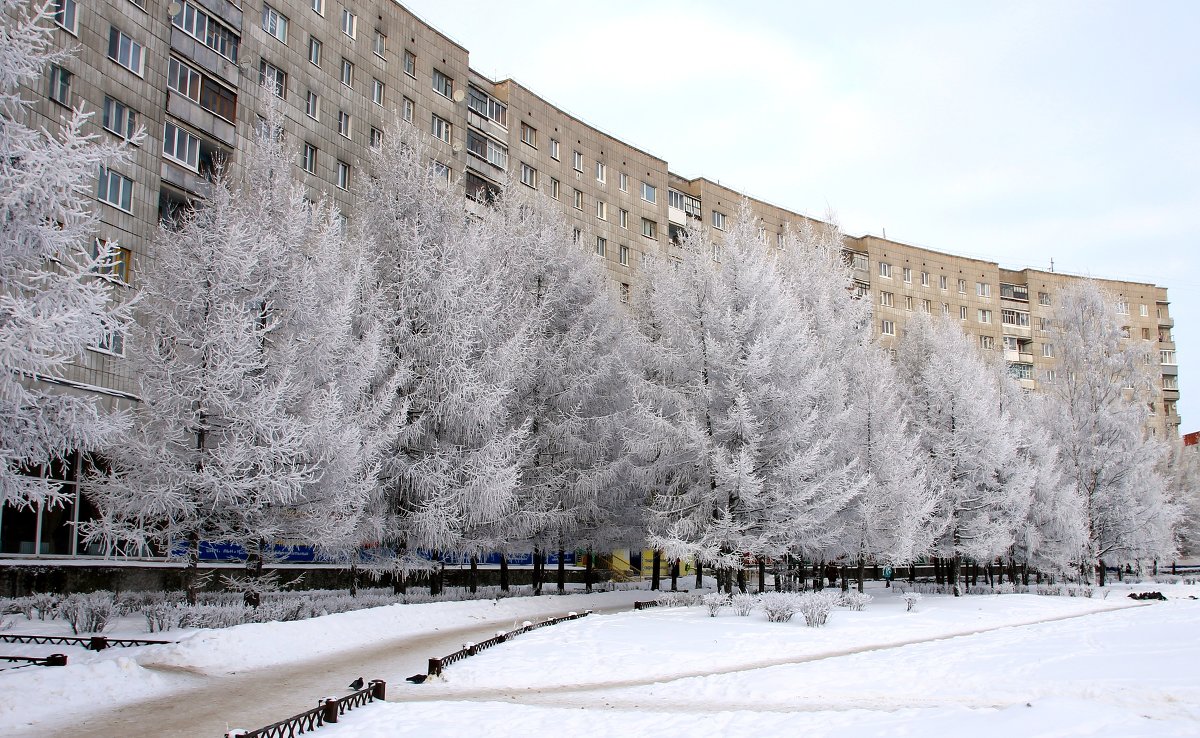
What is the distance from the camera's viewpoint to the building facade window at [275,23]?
31.1m

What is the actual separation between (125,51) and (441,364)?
14.1 meters

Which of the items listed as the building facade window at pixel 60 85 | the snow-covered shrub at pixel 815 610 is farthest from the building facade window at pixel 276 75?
the snow-covered shrub at pixel 815 610

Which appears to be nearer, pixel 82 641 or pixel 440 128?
pixel 82 641

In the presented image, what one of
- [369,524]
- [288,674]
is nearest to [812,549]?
[369,524]

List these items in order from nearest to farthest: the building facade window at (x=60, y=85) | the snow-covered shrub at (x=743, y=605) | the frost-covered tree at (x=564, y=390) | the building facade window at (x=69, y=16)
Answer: the snow-covered shrub at (x=743, y=605) < the building facade window at (x=60, y=85) < the building facade window at (x=69, y=16) < the frost-covered tree at (x=564, y=390)

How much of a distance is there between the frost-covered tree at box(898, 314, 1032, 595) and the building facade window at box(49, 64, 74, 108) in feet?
98.4

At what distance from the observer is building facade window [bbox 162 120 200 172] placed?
26.5 metres

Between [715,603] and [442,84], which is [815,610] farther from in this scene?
[442,84]

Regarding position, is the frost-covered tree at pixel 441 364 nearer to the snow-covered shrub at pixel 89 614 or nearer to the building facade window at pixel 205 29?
the snow-covered shrub at pixel 89 614

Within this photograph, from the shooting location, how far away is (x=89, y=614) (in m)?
14.8

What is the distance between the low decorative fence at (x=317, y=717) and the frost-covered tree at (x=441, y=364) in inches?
409

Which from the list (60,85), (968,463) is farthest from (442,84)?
(968,463)

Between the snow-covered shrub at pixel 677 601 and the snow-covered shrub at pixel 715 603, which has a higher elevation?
the snow-covered shrub at pixel 715 603

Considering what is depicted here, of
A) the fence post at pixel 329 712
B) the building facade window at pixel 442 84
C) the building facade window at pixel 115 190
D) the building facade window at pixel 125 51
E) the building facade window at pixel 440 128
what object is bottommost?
the fence post at pixel 329 712
